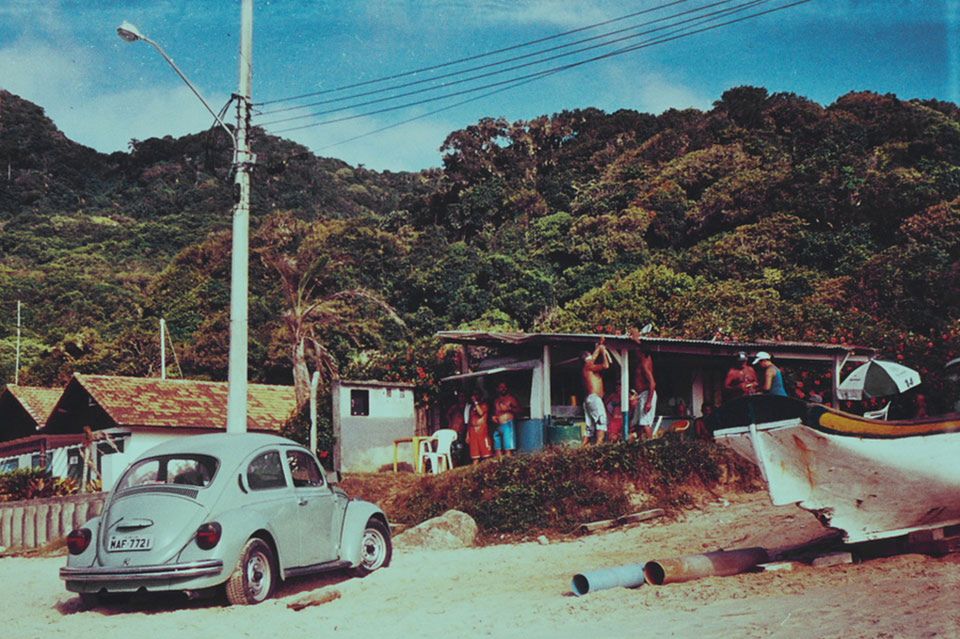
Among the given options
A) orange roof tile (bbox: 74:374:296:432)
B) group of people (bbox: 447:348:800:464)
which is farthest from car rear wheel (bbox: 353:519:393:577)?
orange roof tile (bbox: 74:374:296:432)

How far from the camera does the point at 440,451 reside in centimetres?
2052

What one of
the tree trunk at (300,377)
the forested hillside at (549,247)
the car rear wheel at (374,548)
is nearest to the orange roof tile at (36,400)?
the forested hillside at (549,247)

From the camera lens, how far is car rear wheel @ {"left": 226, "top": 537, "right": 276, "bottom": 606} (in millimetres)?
10188

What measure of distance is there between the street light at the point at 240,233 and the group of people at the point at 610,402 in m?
5.93

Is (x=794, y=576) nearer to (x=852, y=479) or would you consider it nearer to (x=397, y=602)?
(x=852, y=479)

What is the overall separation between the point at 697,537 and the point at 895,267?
2166cm

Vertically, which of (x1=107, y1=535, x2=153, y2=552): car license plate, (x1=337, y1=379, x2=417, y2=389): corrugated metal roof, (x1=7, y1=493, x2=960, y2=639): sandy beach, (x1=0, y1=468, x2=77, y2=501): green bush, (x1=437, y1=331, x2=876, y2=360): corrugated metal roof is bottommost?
(x1=7, y1=493, x2=960, y2=639): sandy beach

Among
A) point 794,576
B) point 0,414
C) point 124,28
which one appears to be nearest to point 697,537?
point 794,576

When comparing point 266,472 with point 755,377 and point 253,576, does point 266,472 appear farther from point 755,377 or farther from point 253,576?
point 755,377

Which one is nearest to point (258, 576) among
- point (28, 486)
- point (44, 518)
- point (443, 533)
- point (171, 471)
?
point (171, 471)

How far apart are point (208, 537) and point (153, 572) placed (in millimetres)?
604

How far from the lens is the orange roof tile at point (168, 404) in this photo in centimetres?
2627

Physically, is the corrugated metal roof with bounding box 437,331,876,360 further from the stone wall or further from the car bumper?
the car bumper

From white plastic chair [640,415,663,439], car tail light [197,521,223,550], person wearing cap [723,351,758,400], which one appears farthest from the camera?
white plastic chair [640,415,663,439]
